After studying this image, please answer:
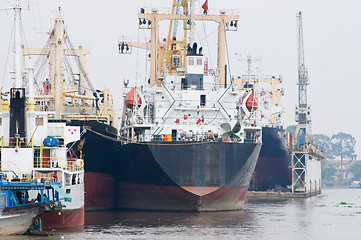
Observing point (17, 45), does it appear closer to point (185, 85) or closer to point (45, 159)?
point (45, 159)

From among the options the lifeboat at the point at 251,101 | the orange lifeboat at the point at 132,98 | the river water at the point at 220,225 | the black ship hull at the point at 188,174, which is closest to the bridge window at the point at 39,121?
the river water at the point at 220,225

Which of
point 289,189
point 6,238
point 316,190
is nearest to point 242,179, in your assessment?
point 6,238

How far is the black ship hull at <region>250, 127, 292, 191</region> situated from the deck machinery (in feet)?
5.35

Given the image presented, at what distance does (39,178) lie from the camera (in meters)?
36.7

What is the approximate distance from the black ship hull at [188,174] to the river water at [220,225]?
115 cm

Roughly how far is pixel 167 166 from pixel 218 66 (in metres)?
16.1

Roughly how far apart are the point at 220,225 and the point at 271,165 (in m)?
47.6

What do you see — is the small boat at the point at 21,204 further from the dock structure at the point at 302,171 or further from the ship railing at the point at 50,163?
the dock structure at the point at 302,171

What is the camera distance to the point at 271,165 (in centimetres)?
9106

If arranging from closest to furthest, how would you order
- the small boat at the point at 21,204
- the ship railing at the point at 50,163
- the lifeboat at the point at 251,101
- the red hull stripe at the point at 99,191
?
the small boat at the point at 21,204 < the ship railing at the point at 50,163 < the red hull stripe at the point at 99,191 < the lifeboat at the point at 251,101

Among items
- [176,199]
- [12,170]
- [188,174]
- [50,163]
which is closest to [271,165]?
[176,199]

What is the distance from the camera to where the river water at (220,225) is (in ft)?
130

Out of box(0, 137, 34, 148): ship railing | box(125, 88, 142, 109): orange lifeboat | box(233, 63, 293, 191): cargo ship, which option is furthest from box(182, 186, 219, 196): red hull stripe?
box(233, 63, 293, 191): cargo ship

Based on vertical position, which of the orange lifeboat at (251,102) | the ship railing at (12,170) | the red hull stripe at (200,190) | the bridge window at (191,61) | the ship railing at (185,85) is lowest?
the red hull stripe at (200,190)
